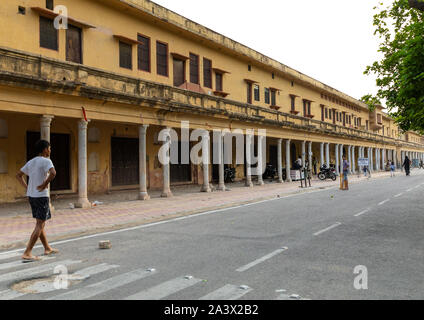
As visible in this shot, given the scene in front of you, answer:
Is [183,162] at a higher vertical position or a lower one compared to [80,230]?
higher

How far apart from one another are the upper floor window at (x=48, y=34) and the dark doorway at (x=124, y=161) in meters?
6.00

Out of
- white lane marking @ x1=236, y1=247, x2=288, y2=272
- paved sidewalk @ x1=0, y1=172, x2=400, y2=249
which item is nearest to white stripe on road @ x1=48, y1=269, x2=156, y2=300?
white lane marking @ x1=236, y1=247, x2=288, y2=272

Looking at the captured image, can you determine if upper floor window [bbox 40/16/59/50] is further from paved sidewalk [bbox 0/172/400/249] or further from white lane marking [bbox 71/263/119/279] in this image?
white lane marking [bbox 71/263/119/279]

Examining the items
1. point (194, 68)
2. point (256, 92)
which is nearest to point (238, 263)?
point (194, 68)

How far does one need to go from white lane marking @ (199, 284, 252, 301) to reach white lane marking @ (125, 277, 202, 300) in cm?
43

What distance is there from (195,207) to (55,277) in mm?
8129

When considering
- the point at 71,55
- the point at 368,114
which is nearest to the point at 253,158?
the point at 71,55

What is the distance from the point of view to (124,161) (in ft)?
66.8

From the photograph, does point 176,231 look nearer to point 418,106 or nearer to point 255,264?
point 255,264

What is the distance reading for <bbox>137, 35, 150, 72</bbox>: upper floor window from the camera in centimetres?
1919

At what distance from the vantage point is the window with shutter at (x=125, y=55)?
18.2 m

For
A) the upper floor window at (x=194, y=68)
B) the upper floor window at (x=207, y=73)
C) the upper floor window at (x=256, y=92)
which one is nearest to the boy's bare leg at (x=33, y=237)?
the upper floor window at (x=194, y=68)

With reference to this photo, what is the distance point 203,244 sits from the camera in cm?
716
